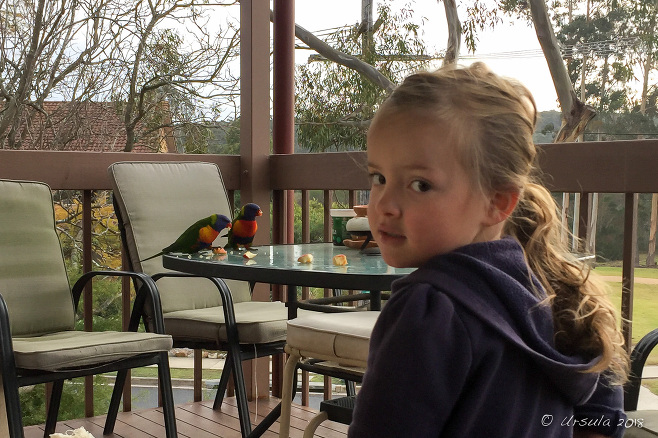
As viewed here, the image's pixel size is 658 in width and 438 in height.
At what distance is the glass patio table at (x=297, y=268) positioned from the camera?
75.5 inches

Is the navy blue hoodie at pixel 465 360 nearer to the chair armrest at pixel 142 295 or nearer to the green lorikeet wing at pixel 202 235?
the green lorikeet wing at pixel 202 235

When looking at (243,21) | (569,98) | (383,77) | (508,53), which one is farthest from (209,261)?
(508,53)

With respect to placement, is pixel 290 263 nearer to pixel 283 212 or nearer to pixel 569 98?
pixel 283 212

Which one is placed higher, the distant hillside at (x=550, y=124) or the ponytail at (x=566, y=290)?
the distant hillside at (x=550, y=124)

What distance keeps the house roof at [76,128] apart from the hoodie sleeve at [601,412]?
17.5 feet

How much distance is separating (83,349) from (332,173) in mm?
1472

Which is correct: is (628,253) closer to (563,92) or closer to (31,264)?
(31,264)

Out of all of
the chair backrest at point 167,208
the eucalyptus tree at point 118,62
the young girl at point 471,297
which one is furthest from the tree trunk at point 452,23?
the young girl at point 471,297

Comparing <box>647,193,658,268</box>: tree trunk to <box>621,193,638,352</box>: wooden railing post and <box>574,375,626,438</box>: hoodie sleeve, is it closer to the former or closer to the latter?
<box>621,193,638,352</box>: wooden railing post

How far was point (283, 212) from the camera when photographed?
3.96 m

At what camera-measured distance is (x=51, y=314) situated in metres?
3.05

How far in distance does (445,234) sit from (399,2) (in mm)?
10329

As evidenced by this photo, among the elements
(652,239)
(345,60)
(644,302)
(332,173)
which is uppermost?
(345,60)

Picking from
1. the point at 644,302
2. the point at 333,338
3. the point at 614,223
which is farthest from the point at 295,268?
the point at 644,302
